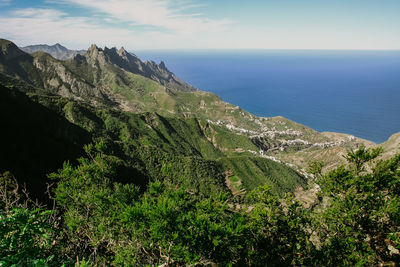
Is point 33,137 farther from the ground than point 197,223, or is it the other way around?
point 197,223

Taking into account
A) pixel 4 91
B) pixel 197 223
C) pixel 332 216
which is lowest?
pixel 332 216

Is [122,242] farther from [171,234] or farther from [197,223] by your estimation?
[197,223]

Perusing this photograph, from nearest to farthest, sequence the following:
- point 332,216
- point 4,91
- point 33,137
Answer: point 332,216
point 33,137
point 4,91

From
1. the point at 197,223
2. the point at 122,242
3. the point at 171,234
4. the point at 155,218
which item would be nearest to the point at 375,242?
the point at 197,223

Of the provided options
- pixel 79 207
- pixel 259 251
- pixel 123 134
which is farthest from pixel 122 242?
pixel 123 134

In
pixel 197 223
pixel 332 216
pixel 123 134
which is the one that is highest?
pixel 197 223

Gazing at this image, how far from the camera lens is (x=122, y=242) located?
2372cm

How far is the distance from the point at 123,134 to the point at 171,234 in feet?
523

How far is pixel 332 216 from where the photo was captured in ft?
84.0

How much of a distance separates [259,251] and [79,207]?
90.1 ft

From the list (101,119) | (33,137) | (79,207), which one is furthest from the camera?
(101,119)

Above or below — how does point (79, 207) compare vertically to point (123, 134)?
above

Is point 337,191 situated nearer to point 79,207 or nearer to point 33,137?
point 79,207

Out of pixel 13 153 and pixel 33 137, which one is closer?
pixel 13 153
